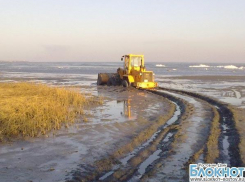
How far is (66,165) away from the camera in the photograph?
6.41 m

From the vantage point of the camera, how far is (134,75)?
2359 cm

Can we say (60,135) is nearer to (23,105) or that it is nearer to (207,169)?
(23,105)

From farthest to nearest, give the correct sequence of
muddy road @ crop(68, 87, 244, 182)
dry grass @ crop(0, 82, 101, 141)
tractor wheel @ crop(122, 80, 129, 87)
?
1. tractor wheel @ crop(122, 80, 129, 87)
2. dry grass @ crop(0, 82, 101, 141)
3. muddy road @ crop(68, 87, 244, 182)

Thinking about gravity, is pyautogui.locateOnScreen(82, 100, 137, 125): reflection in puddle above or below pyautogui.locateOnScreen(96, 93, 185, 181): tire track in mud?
below

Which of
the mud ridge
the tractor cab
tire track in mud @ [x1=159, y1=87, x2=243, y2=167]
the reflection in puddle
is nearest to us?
the mud ridge

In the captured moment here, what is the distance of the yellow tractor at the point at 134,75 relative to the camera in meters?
22.9

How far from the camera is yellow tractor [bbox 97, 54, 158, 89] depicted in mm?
22859

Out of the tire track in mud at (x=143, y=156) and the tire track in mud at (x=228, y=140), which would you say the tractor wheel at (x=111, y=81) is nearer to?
the tire track in mud at (x=228, y=140)

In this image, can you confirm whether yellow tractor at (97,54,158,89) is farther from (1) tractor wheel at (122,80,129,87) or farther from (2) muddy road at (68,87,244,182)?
(2) muddy road at (68,87,244,182)

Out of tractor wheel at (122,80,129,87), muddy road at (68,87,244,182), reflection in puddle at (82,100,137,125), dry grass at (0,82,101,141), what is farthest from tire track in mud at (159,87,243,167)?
tractor wheel at (122,80,129,87)

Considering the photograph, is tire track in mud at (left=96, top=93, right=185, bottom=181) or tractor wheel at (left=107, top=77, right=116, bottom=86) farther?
tractor wheel at (left=107, top=77, right=116, bottom=86)

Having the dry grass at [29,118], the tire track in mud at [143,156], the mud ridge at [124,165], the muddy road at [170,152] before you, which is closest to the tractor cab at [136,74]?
the dry grass at [29,118]

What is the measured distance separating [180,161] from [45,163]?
284cm

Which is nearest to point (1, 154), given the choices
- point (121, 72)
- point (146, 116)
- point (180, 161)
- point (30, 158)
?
point (30, 158)
